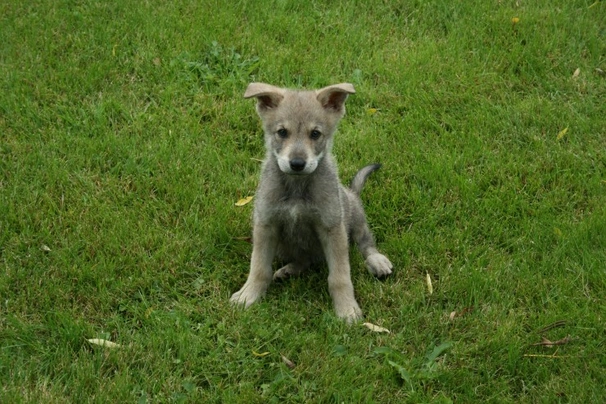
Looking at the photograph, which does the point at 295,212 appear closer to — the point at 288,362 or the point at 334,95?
the point at 334,95

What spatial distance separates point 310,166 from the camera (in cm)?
495

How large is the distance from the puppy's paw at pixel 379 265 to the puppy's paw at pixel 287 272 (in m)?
0.50

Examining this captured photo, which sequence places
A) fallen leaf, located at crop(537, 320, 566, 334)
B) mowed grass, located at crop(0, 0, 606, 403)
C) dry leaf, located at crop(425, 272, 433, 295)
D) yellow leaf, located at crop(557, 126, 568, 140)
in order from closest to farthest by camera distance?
mowed grass, located at crop(0, 0, 606, 403), fallen leaf, located at crop(537, 320, 566, 334), dry leaf, located at crop(425, 272, 433, 295), yellow leaf, located at crop(557, 126, 568, 140)

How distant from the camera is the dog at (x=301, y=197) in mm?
5148

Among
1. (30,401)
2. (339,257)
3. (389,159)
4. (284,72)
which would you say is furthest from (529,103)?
(30,401)

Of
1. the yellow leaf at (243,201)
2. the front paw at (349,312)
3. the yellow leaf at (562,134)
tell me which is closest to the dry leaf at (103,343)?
the front paw at (349,312)

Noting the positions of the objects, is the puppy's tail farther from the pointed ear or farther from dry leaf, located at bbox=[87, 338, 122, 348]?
dry leaf, located at bbox=[87, 338, 122, 348]

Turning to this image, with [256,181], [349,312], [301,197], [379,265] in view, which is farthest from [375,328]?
[256,181]

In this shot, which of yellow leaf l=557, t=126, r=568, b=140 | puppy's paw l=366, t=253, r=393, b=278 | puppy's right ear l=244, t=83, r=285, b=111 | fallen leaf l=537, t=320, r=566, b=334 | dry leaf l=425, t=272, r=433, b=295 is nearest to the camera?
fallen leaf l=537, t=320, r=566, b=334

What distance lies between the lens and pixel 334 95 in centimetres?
532

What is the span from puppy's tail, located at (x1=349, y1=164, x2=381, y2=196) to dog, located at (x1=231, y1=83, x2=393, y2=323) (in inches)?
26.1

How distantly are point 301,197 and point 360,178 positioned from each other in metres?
1.04

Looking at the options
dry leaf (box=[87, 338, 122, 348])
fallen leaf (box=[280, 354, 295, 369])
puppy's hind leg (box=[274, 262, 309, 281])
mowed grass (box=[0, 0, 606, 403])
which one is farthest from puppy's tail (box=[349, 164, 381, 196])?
dry leaf (box=[87, 338, 122, 348])

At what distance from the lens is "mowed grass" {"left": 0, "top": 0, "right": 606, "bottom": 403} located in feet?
15.6
